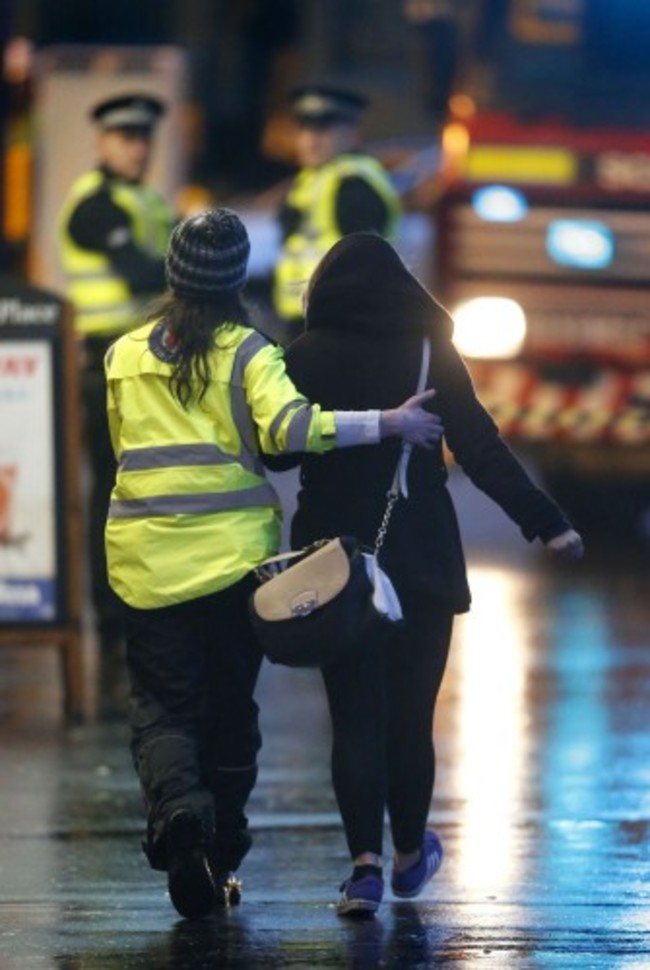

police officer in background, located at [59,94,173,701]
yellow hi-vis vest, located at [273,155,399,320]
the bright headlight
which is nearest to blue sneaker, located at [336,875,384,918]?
police officer in background, located at [59,94,173,701]

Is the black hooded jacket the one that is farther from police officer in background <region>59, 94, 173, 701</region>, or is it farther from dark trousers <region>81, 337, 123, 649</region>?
dark trousers <region>81, 337, 123, 649</region>

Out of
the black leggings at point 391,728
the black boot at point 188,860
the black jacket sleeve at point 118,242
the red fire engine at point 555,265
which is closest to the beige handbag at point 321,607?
the black leggings at point 391,728

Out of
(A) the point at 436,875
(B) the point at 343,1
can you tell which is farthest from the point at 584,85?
(B) the point at 343,1

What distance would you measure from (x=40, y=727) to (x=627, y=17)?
266 inches

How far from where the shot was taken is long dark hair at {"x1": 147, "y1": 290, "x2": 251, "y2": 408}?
7.44m

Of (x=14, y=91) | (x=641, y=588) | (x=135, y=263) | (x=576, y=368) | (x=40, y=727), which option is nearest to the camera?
(x=40, y=727)

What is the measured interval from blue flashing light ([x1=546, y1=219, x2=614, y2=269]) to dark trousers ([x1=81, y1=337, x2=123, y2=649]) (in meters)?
3.99

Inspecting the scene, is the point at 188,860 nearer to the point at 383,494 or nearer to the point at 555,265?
the point at 383,494

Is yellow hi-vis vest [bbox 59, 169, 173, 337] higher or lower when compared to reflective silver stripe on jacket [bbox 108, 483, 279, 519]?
higher

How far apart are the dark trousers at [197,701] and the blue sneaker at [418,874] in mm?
430

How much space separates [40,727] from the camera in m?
10.6

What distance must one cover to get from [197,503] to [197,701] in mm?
468

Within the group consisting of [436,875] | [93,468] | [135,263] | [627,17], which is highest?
[627,17]

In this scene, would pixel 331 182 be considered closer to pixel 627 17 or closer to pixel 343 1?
pixel 627 17
